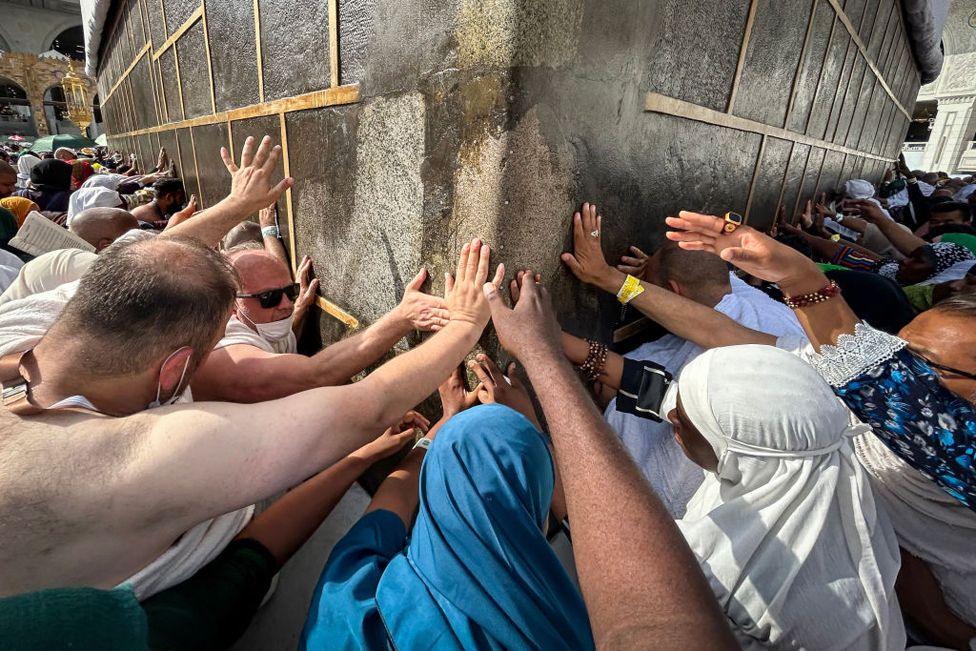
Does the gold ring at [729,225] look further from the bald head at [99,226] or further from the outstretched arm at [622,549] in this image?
the bald head at [99,226]

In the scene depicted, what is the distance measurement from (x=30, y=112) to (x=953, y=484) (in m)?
42.5

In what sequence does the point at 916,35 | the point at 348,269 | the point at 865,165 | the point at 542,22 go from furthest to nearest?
1. the point at 865,165
2. the point at 916,35
3. the point at 348,269
4. the point at 542,22

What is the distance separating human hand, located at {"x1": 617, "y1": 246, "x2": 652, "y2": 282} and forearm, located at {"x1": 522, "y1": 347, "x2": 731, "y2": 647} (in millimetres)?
1178

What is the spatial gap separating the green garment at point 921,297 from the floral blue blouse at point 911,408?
98.9 inches

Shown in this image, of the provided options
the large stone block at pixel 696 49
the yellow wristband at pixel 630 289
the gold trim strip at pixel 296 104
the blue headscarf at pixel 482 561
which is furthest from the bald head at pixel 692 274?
the gold trim strip at pixel 296 104

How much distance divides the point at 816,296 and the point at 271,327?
2.49 metres

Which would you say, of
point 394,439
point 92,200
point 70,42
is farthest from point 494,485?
point 70,42

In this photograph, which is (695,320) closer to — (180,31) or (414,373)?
(414,373)

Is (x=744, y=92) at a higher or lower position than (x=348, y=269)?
higher

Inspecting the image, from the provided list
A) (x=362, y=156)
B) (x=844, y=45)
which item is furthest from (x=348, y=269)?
(x=844, y=45)

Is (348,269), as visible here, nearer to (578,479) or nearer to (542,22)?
(542,22)

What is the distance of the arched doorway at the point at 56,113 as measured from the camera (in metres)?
26.9

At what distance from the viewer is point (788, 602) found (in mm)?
1018

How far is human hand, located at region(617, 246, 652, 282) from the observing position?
2027 millimetres
